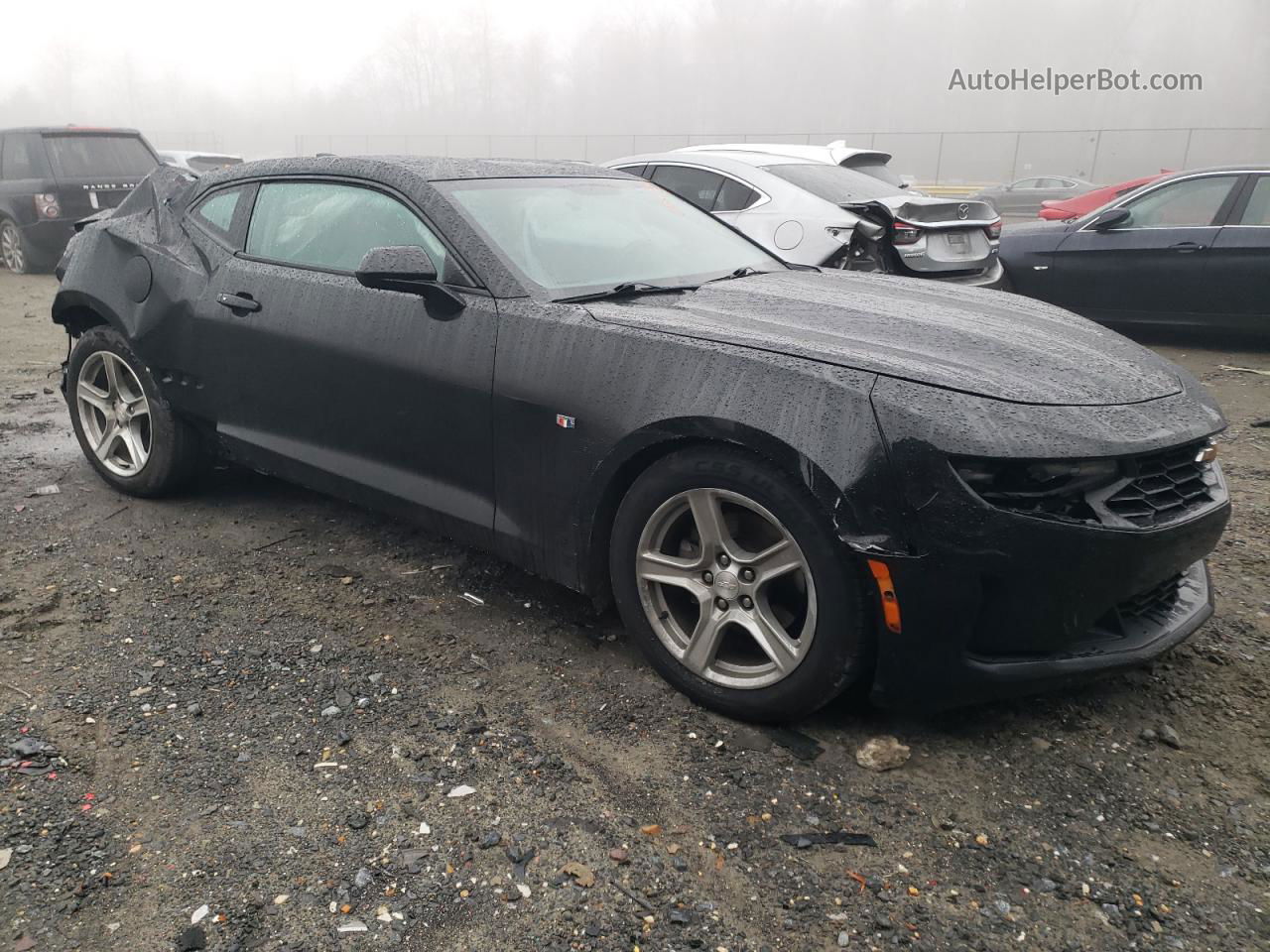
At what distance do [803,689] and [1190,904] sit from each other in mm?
980

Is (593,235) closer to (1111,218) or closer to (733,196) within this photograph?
(733,196)

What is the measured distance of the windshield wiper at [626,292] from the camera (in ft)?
10.5

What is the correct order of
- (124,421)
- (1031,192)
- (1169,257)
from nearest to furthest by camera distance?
(124,421), (1169,257), (1031,192)

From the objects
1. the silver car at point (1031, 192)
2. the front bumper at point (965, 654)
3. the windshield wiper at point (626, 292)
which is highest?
the windshield wiper at point (626, 292)

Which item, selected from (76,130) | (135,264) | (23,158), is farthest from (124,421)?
(23,158)

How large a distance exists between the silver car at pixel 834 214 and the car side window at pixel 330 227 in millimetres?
2978

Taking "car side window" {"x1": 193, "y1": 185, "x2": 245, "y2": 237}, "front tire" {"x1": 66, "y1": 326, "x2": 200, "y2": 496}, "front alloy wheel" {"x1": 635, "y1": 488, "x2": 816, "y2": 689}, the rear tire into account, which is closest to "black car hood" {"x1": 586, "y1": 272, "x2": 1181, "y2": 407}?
"front alloy wheel" {"x1": 635, "y1": 488, "x2": 816, "y2": 689}

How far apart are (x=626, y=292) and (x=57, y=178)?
1102 centimetres

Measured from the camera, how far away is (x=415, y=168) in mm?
3643

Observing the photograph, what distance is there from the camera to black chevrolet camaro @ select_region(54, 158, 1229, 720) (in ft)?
7.95

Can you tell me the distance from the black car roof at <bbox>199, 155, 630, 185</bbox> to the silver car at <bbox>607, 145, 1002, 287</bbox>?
228cm

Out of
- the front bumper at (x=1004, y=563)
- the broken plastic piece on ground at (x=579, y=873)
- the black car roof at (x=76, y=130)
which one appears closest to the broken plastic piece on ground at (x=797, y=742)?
the front bumper at (x=1004, y=563)

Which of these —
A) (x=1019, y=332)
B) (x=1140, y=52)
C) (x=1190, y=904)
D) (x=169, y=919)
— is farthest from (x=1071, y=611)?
(x=1140, y=52)

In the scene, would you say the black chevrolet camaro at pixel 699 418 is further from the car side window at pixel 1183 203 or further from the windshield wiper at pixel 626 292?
the car side window at pixel 1183 203
